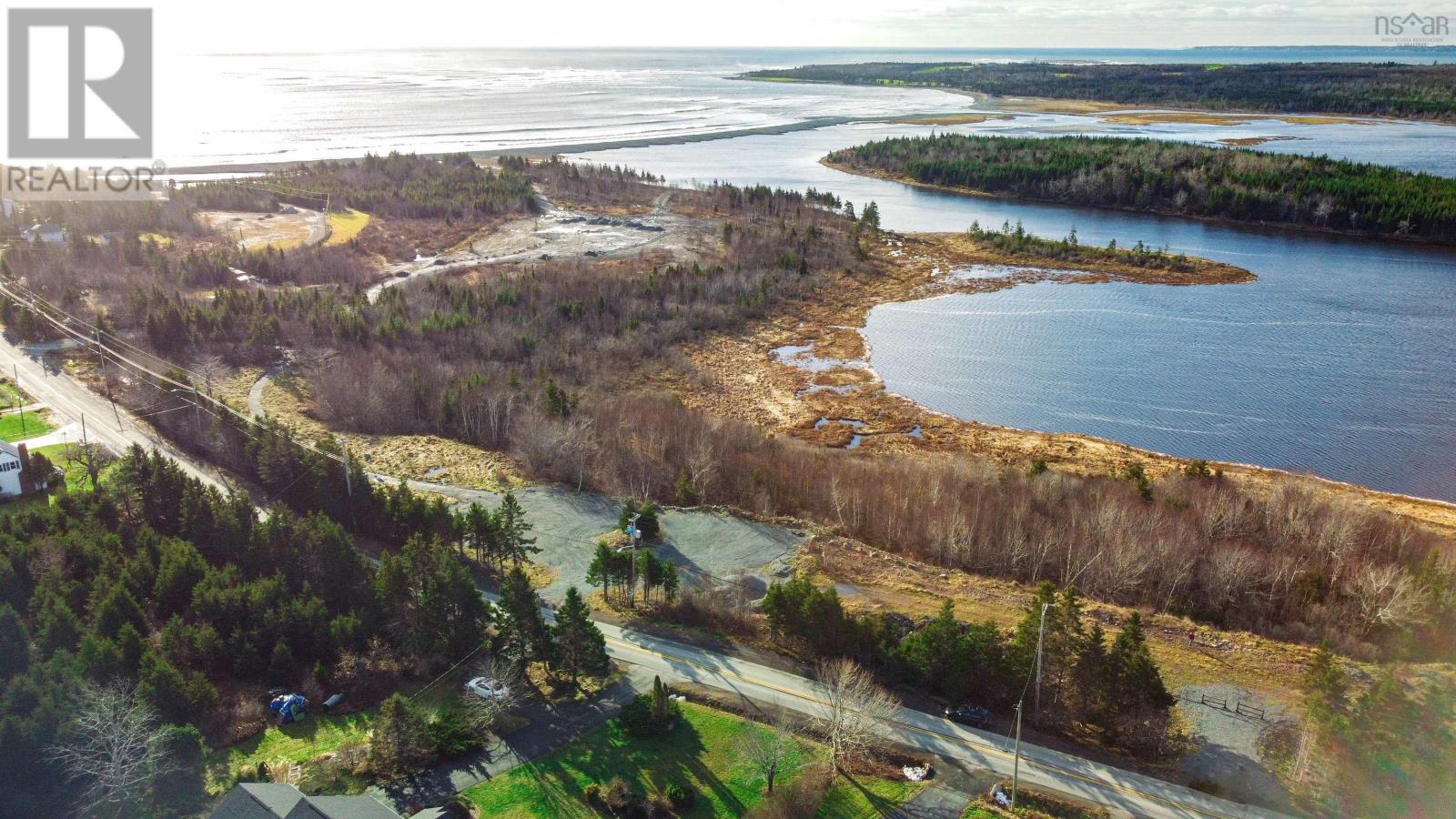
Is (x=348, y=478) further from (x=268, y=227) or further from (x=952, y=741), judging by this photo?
(x=268, y=227)

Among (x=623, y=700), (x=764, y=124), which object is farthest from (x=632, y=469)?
(x=764, y=124)

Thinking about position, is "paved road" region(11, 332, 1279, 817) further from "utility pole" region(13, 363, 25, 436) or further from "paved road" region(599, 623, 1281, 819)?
"utility pole" region(13, 363, 25, 436)

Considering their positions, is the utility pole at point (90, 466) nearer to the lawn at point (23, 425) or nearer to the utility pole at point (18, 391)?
the lawn at point (23, 425)

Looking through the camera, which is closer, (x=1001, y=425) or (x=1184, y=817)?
(x=1184, y=817)

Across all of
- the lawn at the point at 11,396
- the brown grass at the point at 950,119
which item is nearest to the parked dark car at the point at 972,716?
the lawn at the point at 11,396

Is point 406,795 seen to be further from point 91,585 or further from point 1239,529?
point 1239,529
